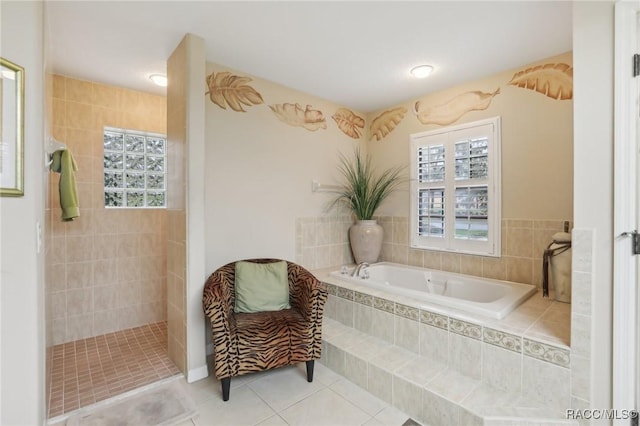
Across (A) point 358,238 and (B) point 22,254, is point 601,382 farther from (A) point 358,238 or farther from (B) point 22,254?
(B) point 22,254

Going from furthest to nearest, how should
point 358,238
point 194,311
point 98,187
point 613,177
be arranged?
1. point 358,238
2. point 98,187
3. point 194,311
4. point 613,177

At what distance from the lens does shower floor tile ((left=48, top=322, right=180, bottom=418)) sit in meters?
2.09

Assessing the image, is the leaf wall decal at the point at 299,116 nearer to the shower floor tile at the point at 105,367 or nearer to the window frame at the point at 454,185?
the window frame at the point at 454,185

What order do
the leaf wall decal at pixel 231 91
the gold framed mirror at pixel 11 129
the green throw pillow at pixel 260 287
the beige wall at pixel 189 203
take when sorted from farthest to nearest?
1. the leaf wall decal at pixel 231 91
2. the green throw pillow at pixel 260 287
3. the beige wall at pixel 189 203
4. the gold framed mirror at pixel 11 129

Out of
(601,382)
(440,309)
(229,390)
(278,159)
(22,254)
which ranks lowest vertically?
(229,390)

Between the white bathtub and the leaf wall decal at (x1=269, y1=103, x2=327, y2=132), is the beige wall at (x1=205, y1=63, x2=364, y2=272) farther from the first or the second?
the white bathtub

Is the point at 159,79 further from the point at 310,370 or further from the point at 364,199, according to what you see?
the point at 310,370

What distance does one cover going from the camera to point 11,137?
1.17m

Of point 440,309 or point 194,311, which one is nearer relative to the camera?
point 440,309

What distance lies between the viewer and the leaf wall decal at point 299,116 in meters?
3.20

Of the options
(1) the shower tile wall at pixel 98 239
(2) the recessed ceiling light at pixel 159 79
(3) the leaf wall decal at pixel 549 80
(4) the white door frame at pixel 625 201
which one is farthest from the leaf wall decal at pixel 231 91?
(4) the white door frame at pixel 625 201

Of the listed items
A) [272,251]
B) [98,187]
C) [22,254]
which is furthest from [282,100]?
[22,254]

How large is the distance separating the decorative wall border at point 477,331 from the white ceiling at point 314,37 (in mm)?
2029

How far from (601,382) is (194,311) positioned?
253cm
